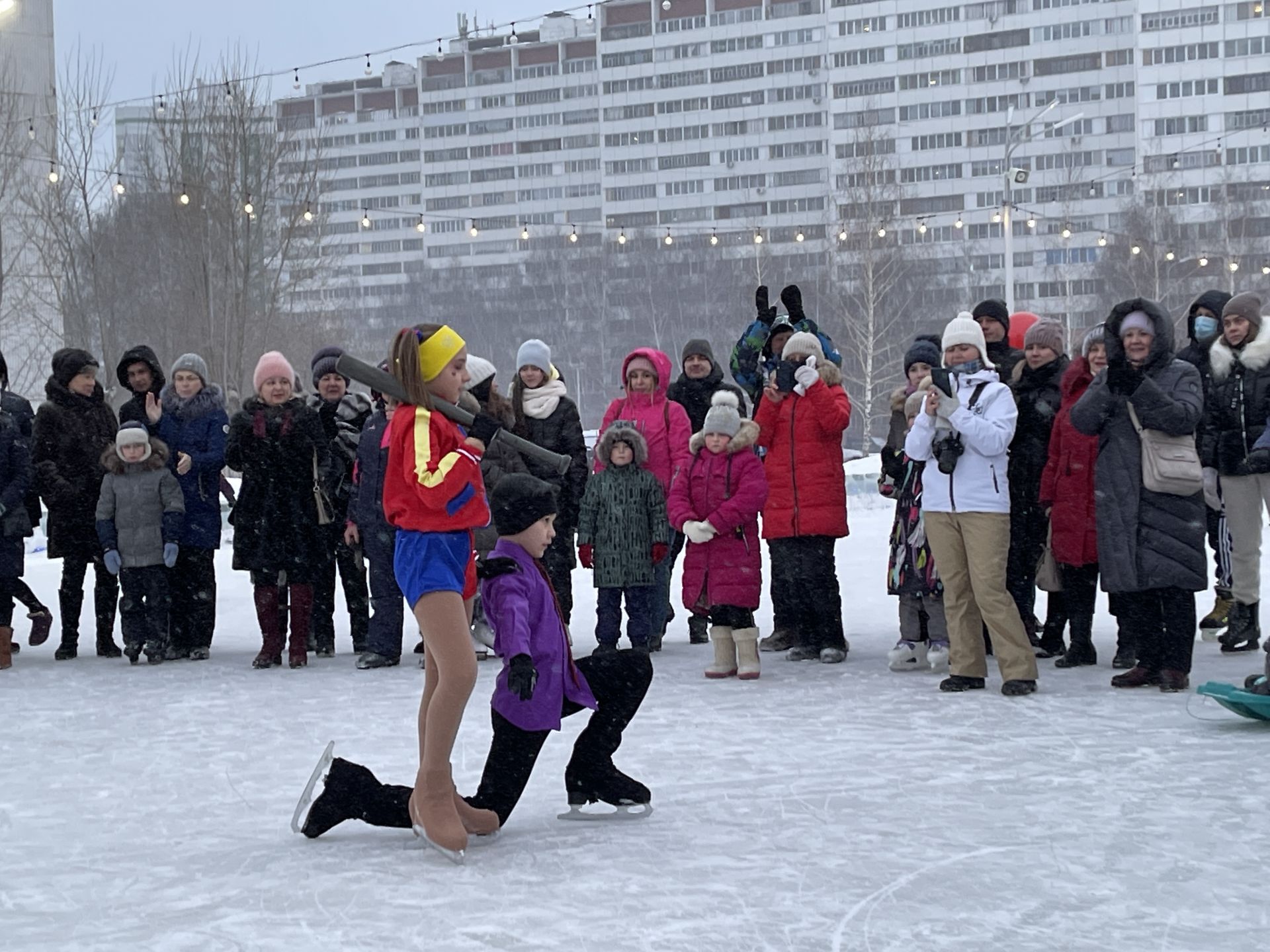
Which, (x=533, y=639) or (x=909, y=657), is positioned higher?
(x=533, y=639)

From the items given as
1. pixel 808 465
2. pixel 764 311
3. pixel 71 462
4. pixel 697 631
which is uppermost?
pixel 764 311

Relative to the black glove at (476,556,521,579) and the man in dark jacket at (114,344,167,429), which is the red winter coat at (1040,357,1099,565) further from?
the man in dark jacket at (114,344,167,429)

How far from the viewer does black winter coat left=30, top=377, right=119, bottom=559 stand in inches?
360

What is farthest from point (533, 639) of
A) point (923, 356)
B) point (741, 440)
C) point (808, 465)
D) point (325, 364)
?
point (325, 364)

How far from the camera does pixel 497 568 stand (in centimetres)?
462

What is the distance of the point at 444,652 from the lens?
4473mm

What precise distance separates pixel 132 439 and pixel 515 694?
5.05 m

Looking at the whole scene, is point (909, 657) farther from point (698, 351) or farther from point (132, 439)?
point (132, 439)

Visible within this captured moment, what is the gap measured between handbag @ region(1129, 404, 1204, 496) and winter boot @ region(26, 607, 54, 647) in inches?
251

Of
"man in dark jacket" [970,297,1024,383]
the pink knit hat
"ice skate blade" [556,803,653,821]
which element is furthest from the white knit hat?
the pink knit hat

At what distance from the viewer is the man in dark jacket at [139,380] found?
923cm

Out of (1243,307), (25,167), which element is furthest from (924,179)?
(1243,307)

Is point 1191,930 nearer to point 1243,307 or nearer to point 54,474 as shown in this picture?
point 1243,307

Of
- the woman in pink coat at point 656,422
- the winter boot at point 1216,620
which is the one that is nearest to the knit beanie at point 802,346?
the woman in pink coat at point 656,422
